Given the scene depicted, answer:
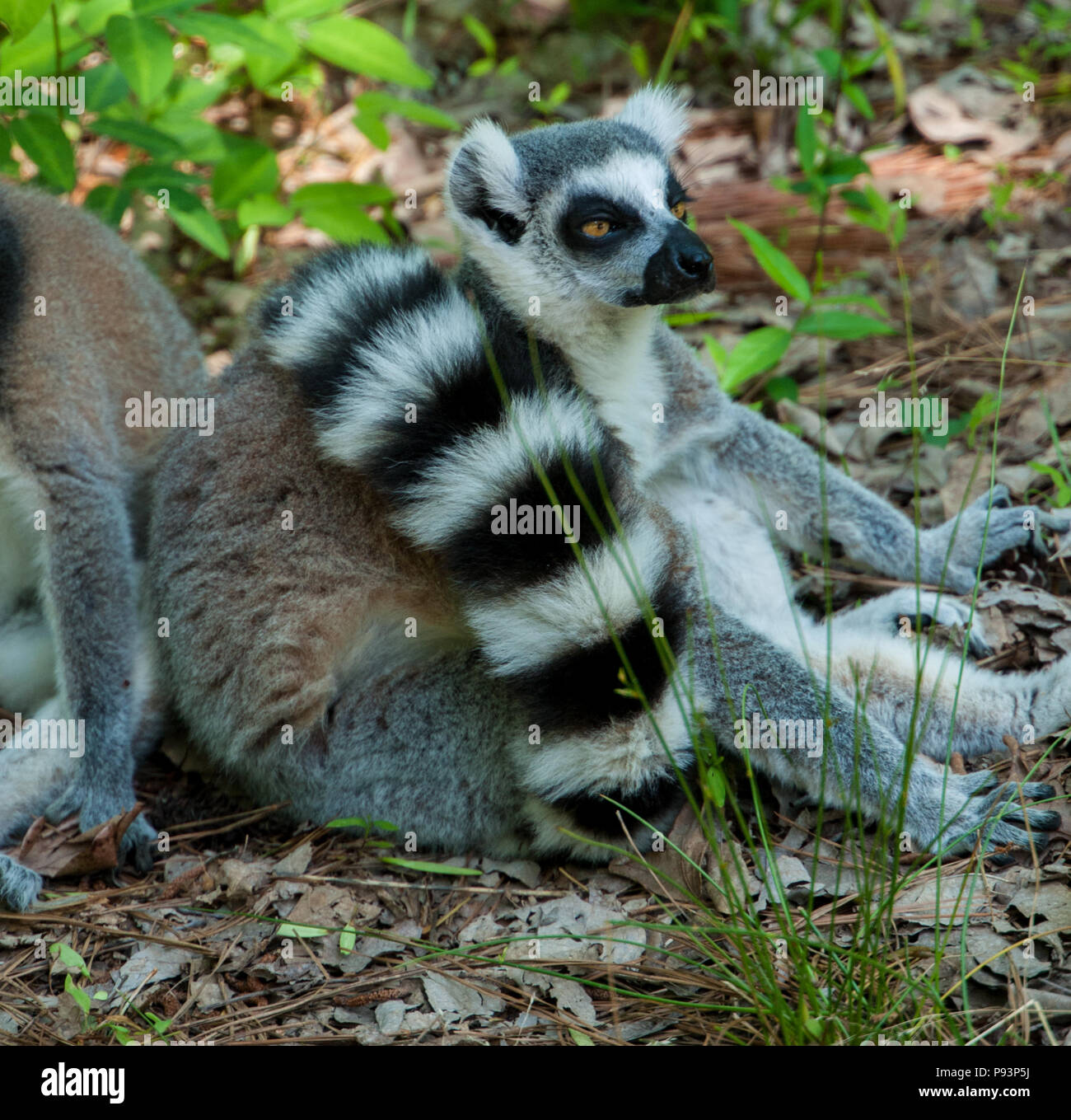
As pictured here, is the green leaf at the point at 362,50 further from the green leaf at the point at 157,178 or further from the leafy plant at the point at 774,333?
the leafy plant at the point at 774,333

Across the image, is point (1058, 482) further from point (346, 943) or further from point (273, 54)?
point (273, 54)

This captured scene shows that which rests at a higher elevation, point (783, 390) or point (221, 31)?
point (221, 31)

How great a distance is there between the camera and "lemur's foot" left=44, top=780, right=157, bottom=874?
364 cm

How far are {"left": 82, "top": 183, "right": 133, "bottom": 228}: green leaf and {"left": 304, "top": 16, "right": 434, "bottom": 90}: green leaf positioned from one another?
104 centimetres

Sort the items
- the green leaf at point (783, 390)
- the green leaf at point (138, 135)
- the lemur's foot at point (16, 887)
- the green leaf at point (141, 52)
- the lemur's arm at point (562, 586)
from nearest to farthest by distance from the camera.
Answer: the lemur's arm at point (562, 586), the lemur's foot at point (16, 887), the green leaf at point (141, 52), the green leaf at point (138, 135), the green leaf at point (783, 390)

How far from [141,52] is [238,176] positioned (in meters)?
1.12

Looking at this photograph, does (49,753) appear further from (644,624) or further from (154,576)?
(644,624)

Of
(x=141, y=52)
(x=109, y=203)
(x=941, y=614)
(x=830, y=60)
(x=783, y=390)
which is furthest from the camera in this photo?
(x=830, y=60)

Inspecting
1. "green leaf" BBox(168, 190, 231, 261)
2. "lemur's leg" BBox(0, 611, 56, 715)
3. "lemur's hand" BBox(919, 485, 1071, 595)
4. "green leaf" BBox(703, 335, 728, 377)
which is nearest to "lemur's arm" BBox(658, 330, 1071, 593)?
"lemur's hand" BBox(919, 485, 1071, 595)

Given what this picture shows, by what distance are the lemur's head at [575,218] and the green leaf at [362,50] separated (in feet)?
3.79

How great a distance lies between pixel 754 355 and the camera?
15.3 ft

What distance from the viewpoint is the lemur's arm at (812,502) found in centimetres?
425

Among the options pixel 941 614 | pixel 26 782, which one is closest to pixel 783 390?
pixel 941 614

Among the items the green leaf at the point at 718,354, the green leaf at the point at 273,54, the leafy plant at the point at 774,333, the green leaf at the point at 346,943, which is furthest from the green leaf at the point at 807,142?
the green leaf at the point at 346,943
